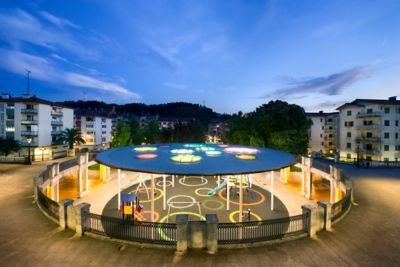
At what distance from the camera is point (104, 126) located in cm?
8425

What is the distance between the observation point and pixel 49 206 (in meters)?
13.4

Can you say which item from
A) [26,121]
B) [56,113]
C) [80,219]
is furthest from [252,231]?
[56,113]

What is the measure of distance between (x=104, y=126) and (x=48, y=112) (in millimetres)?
27684

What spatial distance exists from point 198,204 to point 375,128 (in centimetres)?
5294

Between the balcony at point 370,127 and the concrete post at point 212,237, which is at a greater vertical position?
the balcony at point 370,127

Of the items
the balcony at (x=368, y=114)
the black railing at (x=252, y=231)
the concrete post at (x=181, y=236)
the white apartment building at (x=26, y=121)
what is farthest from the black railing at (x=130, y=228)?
the balcony at (x=368, y=114)

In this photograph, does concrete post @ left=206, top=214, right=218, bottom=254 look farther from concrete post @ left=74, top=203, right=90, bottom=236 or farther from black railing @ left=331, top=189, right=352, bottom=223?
black railing @ left=331, top=189, right=352, bottom=223

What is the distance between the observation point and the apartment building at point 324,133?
67688mm

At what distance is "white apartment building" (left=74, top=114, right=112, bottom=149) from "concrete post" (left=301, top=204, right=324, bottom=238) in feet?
245

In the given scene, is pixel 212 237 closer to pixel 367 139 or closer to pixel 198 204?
pixel 198 204

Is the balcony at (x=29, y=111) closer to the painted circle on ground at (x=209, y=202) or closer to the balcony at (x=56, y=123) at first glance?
the balcony at (x=56, y=123)

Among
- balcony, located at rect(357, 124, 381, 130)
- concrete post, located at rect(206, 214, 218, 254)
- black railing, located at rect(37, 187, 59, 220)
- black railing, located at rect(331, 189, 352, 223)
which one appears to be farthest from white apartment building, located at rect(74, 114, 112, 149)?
balcony, located at rect(357, 124, 381, 130)

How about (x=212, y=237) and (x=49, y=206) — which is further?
(x=49, y=206)

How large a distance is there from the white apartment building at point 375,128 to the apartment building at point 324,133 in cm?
1091
